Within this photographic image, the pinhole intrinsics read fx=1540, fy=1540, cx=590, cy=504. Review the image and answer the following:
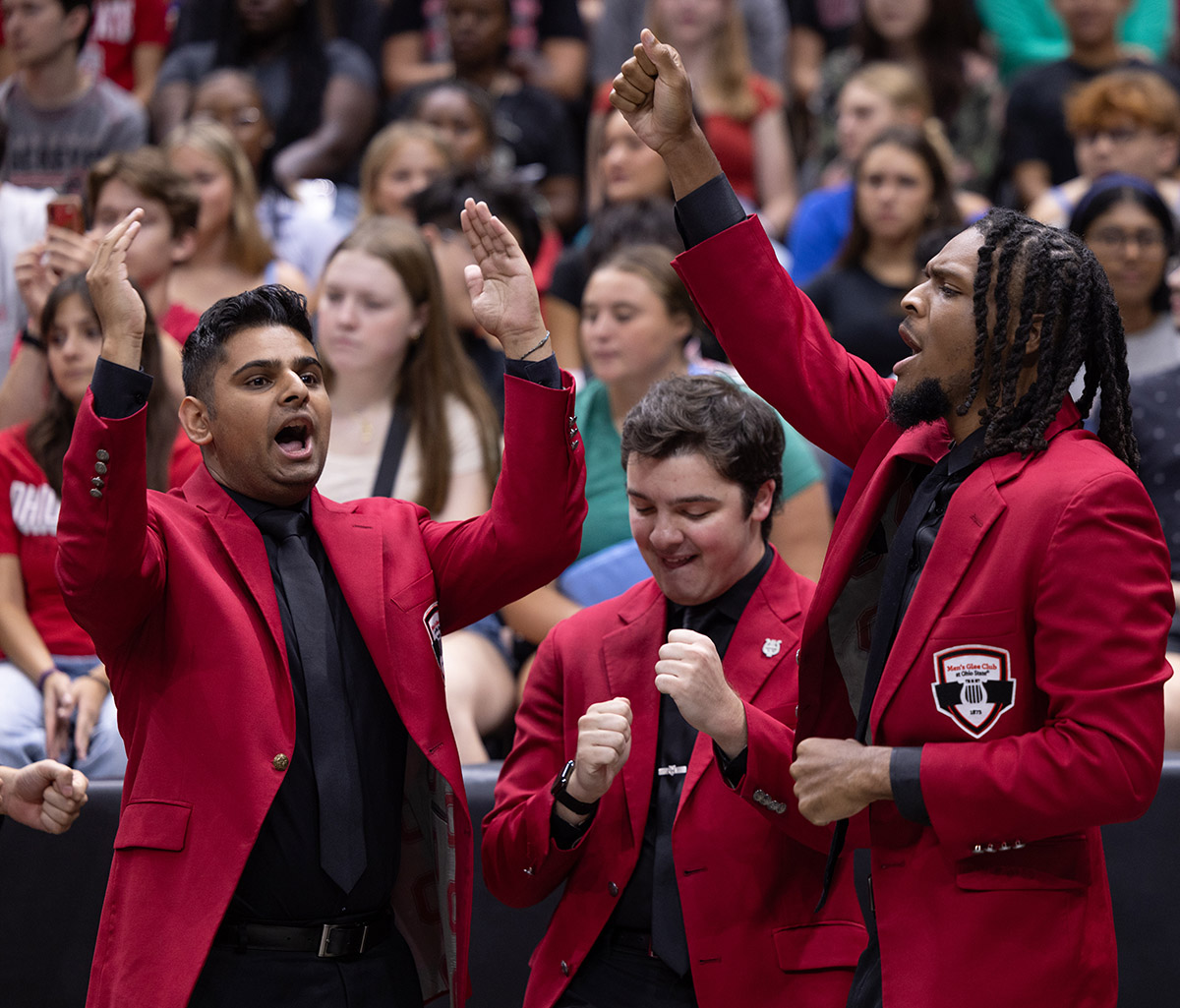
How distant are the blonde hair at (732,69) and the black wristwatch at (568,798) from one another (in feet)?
15.1

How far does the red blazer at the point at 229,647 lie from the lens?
7.66 ft

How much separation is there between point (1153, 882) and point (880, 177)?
113 inches

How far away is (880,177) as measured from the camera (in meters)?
5.41

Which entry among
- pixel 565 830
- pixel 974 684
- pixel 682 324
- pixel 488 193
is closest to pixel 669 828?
pixel 565 830

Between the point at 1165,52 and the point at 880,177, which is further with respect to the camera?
the point at 1165,52

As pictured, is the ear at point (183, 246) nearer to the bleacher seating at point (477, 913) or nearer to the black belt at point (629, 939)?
the bleacher seating at point (477, 913)

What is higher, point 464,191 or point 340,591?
point 464,191

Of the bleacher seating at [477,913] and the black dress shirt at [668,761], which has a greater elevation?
the black dress shirt at [668,761]

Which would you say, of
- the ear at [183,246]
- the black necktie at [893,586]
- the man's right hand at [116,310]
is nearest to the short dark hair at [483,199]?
the ear at [183,246]

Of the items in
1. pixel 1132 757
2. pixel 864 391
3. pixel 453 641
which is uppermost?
pixel 864 391

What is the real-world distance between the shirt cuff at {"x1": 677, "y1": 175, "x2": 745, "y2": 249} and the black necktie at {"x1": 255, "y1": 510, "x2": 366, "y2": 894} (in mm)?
826

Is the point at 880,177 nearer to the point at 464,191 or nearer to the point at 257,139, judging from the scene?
the point at 464,191

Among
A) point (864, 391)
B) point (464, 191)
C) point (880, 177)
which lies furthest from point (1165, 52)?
point (864, 391)

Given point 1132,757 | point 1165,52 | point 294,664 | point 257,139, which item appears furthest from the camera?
point 1165,52
